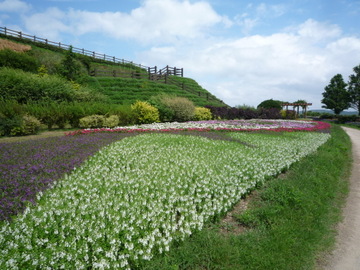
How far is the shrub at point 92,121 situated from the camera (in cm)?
1505

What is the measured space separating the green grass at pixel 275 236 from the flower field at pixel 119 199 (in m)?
0.32

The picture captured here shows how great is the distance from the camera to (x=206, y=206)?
4711 millimetres

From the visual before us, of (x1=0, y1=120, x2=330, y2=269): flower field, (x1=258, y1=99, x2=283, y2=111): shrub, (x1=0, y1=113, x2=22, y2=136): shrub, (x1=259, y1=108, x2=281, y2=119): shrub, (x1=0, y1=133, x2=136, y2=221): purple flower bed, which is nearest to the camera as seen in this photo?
(x1=0, y1=120, x2=330, y2=269): flower field

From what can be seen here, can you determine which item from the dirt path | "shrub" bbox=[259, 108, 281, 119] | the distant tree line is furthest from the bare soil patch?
the distant tree line

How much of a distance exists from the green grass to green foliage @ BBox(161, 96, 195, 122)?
1547cm

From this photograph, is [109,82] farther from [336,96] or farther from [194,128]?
[336,96]

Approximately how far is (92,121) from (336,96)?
58666mm

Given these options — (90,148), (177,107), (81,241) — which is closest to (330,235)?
(81,241)

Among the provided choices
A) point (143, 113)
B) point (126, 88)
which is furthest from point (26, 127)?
point (126, 88)

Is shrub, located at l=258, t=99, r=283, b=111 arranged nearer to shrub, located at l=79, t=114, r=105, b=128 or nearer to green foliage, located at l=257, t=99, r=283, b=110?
green foliage, located at l=257, t=99, r=283, b=110

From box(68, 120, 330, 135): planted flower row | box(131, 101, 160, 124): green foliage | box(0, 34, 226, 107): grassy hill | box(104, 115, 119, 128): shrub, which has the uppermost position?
box(0, 34, 226, 107): grassy hill

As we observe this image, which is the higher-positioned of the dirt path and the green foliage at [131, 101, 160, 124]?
the green foliage at [131, 101, 160, 124]

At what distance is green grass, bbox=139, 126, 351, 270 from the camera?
3.56 metres

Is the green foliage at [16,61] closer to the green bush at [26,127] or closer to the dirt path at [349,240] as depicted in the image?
the green bush at [26,127]
